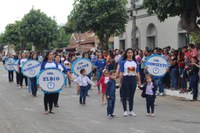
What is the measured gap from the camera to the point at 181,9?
64.5 ft

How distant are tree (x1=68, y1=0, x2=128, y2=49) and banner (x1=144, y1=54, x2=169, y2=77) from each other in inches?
669

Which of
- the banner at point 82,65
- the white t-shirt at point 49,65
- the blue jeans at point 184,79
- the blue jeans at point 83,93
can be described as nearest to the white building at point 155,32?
the banner at point 82,65

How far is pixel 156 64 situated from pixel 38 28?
133 ft

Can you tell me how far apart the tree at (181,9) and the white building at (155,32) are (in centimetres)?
934

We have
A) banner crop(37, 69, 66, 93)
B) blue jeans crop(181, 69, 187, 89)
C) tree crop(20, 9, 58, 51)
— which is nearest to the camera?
banner crop(37, 69, 66, 93)

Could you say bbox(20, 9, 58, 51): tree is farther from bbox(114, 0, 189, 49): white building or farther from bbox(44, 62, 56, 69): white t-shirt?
bbox(44, 62, 56, 69): white t-shirt

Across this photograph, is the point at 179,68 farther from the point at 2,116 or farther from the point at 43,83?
the point at 2,116

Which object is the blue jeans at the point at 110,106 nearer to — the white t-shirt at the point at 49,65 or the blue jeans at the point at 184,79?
the white t-shirt at the point at 49,65

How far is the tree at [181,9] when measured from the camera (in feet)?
62.6

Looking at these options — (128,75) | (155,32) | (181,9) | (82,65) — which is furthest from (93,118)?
(155,32)

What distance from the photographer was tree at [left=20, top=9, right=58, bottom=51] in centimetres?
5550

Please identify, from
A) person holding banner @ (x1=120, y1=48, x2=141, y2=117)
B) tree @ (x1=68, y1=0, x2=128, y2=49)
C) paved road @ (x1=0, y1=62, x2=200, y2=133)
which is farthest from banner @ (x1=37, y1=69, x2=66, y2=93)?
tree @ (x1=68, y1=0, x2=128, y2=49)

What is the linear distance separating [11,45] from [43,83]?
82.9 metres

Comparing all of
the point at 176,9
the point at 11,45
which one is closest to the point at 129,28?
the point at 176,9
